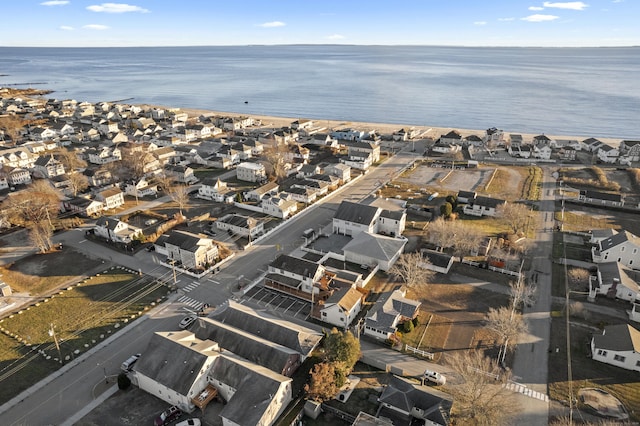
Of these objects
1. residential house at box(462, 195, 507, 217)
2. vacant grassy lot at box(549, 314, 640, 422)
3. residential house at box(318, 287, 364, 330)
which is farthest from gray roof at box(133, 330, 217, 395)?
residential house at box(462, 195, 507, 217)

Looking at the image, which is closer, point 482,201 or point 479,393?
point 479,393

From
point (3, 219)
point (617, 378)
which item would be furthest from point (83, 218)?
point (617, 378)

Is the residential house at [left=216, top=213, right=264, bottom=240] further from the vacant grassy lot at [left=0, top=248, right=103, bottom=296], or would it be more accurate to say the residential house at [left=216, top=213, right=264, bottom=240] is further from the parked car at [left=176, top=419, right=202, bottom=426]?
the parked car at [left=176, top=419, right=202, bottom=426]

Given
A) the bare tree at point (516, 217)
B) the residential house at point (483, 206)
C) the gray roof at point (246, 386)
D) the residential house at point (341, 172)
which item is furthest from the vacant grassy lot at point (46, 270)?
the bare tree at point (516, 217)

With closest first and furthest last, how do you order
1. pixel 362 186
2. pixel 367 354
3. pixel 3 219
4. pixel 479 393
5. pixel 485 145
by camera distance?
pixel 479 393, pixel 367 354, pixel 3 219, pixel 362 186, pixel 485 145

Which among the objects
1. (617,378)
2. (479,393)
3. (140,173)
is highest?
(140,173)

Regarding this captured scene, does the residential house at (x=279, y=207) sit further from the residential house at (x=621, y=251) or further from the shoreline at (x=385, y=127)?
the shoreline at (x=385, y=127)

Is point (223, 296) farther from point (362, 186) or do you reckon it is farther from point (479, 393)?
point (362, 186)
